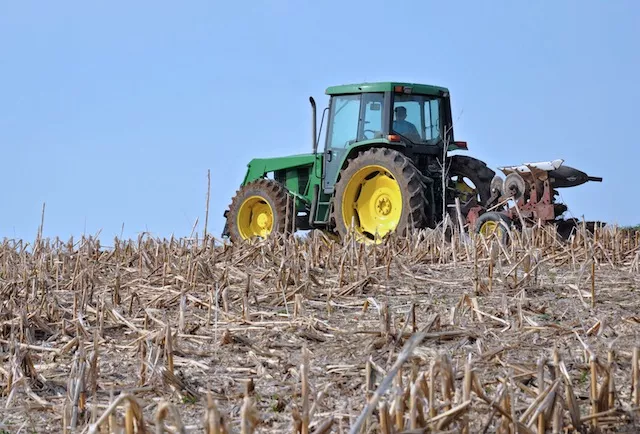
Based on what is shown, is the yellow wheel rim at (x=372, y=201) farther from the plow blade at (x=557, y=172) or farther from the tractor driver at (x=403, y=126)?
the plow blade at (x=557, y=172)

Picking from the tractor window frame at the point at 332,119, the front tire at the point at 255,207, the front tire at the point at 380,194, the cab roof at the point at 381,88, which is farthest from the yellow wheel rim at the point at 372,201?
the front tire at the point at 255,207

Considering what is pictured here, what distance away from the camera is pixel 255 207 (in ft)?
44.2

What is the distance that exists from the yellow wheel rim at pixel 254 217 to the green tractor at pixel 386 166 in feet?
2.08

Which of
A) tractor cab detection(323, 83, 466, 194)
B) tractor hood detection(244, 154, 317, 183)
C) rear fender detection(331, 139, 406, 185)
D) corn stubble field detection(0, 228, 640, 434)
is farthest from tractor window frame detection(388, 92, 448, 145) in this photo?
corn stubble field detection(0, 228, 640, 434)

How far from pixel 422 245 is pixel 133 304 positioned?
2497mm

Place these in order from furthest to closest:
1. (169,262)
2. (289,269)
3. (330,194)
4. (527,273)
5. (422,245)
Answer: (330,194) → (422,245) → (169,262) → (289,269) → (527,273)

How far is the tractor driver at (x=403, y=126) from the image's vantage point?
1165 cm

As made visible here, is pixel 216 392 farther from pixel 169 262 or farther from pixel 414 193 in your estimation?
pixel 414 193

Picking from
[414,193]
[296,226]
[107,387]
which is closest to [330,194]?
[296,226]

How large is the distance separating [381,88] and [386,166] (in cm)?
114

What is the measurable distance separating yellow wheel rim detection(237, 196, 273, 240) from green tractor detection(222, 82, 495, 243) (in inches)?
24.9

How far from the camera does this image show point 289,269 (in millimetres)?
6035

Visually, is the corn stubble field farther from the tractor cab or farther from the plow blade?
the tractor cab

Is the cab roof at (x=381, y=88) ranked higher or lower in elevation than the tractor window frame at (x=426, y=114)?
higher
